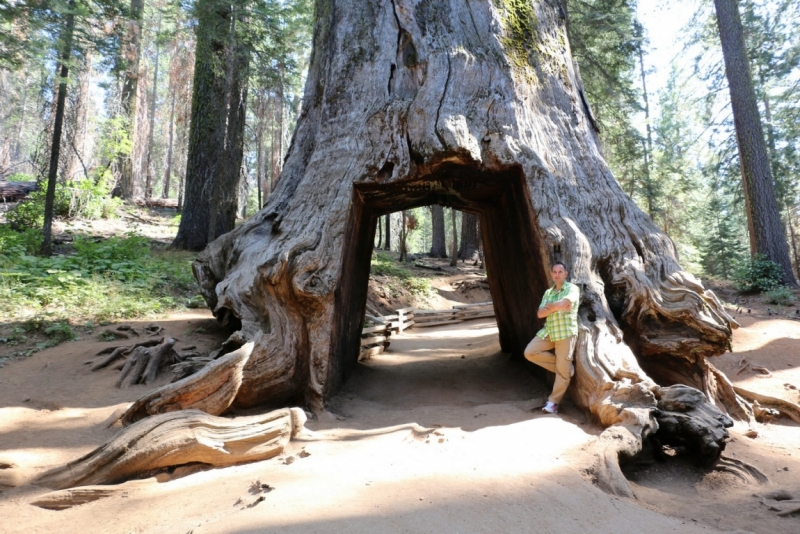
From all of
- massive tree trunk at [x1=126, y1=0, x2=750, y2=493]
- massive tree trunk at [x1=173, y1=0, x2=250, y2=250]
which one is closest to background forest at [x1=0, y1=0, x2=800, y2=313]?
massive tree trunk at [x1=173, y1=0, x2=250, y2=250]

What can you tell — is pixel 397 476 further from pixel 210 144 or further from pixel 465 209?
Answer: pixel 210 144

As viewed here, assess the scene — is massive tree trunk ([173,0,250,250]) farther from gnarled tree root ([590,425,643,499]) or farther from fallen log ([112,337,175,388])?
gnarled tree root ([590,425,643,499])

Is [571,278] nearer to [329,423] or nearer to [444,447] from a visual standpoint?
[444,447]

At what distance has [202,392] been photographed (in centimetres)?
413

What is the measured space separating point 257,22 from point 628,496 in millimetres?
12361

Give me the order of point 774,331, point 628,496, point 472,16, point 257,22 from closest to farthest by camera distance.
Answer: point 628,496, point 472,16, point 774,331, point 257,22

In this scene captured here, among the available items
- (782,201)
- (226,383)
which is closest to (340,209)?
(226,383)

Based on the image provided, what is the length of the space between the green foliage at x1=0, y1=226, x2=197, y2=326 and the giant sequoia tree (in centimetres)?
227

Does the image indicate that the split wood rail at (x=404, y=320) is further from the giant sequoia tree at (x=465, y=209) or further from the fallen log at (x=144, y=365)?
the fallen log at (x=144, y=365)

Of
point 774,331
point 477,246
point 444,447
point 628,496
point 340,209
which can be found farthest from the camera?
point 477,246

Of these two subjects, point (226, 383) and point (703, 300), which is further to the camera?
point (703, 300)

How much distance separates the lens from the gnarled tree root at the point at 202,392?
3990 millimetres

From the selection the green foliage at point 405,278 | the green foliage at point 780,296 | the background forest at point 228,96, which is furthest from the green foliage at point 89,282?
the green foliage at point 780,296

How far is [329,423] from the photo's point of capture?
4.61 meters
